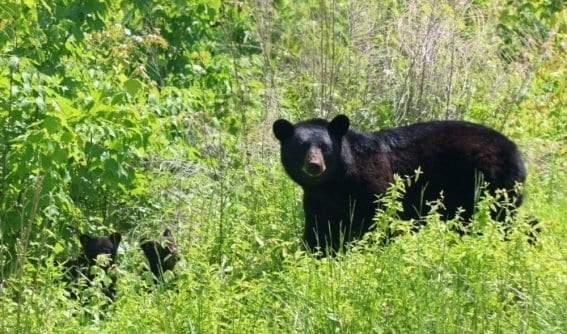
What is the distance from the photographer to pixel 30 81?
8664 millimetres

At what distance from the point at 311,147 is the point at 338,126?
29cm

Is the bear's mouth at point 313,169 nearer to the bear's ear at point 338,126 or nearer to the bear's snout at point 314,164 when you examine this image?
the bear's snout at point 314,164

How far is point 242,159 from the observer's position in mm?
10766

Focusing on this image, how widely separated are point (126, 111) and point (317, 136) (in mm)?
1389

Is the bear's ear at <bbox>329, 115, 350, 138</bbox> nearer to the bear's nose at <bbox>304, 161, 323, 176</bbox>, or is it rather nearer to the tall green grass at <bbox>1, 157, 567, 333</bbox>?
the bear's nose at <bbox>304, 161, 323, 176</bbox>

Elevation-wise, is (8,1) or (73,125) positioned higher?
(8,1)

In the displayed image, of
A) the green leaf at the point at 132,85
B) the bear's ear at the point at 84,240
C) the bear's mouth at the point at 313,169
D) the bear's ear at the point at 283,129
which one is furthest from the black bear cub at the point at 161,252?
the bear's ear at the point at 283,129

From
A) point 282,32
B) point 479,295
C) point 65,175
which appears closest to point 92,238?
point 65,175

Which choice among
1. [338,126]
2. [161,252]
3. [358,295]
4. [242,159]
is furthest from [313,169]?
[358,295]

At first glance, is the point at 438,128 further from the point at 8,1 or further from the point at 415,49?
the point at 8,1

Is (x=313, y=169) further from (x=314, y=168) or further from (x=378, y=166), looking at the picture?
(x=378, y=166)

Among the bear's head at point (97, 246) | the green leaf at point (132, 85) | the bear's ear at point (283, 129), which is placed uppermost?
the green leaf at point (132, 85)

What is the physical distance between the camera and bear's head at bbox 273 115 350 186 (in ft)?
30.7

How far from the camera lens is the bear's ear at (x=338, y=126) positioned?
9.58 m
